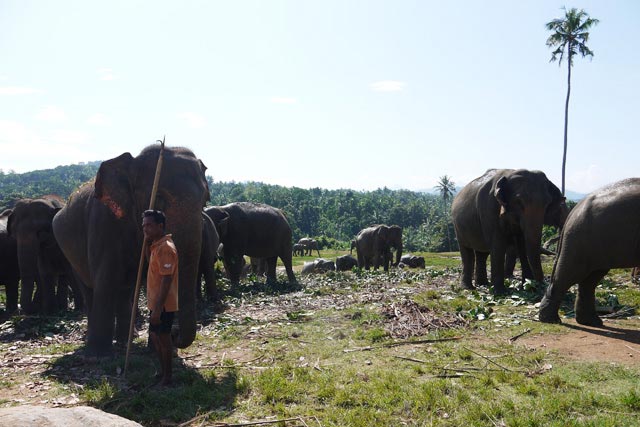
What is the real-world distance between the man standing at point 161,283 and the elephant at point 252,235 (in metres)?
12.4

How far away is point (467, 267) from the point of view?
1661 cm

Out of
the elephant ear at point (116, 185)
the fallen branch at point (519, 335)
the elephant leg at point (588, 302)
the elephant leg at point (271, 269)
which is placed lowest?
the elephant leg at point (271, 269)

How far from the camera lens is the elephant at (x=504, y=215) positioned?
1272 cm

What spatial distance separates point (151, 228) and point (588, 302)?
8005 millimetres

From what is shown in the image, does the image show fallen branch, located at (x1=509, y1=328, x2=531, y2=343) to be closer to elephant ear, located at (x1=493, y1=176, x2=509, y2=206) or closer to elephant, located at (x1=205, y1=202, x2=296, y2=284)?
elephant ear, located at (x1=493, y1=176, x2=509, y2=206)

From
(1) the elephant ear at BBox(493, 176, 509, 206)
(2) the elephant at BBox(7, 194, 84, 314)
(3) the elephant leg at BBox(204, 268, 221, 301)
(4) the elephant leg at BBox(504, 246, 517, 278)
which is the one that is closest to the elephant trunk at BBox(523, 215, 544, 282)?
(1) the elephant ear at BBox(493, 176, 509, 206)

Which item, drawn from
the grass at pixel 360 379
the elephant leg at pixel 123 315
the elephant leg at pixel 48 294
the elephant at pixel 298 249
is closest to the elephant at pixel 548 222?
the grass at pixel 360 379

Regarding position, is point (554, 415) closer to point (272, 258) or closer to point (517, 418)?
point (517, 418)

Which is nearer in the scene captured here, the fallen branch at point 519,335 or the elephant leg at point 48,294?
the fallen branch at point 519,335

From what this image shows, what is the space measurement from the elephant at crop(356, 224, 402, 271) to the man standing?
1051 inches

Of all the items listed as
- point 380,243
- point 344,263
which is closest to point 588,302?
point 380,243

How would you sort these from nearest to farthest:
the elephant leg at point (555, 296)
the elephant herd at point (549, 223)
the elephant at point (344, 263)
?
1. the elephant herd at point (549, 223)
2. the elephant leg at point (555, 296)
3. the elephant at point (344, 263)

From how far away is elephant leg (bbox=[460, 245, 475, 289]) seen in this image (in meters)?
16.2

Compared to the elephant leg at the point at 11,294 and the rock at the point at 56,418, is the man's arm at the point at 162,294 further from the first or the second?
the elephant leg at the point at 11,294
